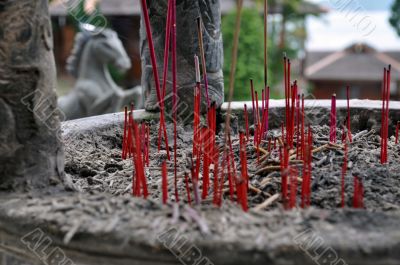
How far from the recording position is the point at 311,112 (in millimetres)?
→ 2162

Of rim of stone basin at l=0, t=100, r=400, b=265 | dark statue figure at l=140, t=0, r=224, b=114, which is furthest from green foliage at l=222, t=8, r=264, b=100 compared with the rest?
rim of stone basin at l=0, t=100, r=400, b=265

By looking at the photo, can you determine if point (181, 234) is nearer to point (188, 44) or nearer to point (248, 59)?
point (188, 44)

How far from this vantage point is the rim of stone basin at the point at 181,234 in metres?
0.86

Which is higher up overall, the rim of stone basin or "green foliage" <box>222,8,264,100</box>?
"green foliage" <box>222,8,264,100</box>

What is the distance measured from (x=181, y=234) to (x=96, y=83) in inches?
185

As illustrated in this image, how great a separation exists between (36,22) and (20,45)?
60 millimetres

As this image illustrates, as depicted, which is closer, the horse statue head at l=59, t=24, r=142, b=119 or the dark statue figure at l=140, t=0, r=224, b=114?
the dark statue figure at l=140, t=0, r=224, b=114

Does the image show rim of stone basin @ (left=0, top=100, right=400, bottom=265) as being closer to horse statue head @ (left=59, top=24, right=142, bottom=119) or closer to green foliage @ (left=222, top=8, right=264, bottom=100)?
green foliage @ (left=222, top=8, right=264, bottom=100)

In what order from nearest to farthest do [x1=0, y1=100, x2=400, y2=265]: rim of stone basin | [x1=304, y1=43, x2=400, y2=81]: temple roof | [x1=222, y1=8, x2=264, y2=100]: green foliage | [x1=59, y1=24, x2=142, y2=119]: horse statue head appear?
1. [x1=0, y1=100, x2=400, y2=265]: rim of stone basin
2. [x1=222, y1=8, x2=264, y2=100]: green foliage
3. [x1=59, y1=24, x2=142, y2=119]: horse statue head
4. [x1=304, y1=43, x2=400, y2=81]: temple roof

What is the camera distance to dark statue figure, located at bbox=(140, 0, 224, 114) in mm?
1962

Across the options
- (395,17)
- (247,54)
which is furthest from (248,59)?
(395,17)

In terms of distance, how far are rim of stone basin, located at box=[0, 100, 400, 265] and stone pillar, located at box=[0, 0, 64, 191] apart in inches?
3.3

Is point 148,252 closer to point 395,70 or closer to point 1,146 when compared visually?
point 1,146

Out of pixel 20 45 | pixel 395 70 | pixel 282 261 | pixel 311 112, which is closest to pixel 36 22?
pixel 20 45
